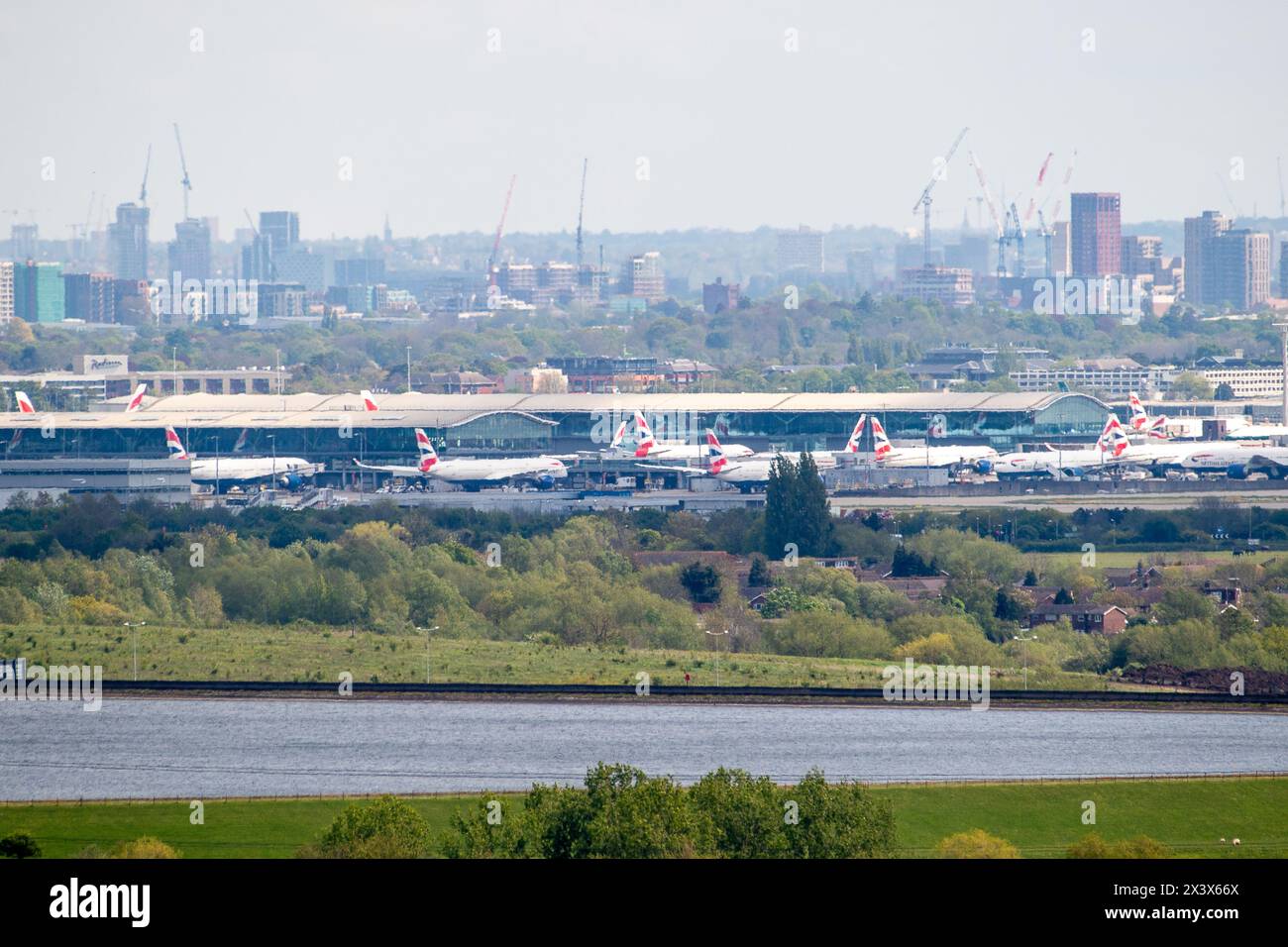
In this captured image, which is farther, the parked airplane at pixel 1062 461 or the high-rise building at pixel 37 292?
the high-rise building at pixel 37 292

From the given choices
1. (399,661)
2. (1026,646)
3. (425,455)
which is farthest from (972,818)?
(425,455)

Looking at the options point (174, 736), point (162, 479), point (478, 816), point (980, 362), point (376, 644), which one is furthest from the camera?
point (980, 362)

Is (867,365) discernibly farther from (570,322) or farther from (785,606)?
(785,606)

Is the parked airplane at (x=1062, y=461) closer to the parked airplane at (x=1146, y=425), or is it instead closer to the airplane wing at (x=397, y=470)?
the parked airplane at (x=1146, y=425)

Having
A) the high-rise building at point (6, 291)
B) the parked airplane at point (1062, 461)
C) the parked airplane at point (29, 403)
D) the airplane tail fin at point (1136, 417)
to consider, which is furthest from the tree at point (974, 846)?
the high-rise building at point (6, 291)
